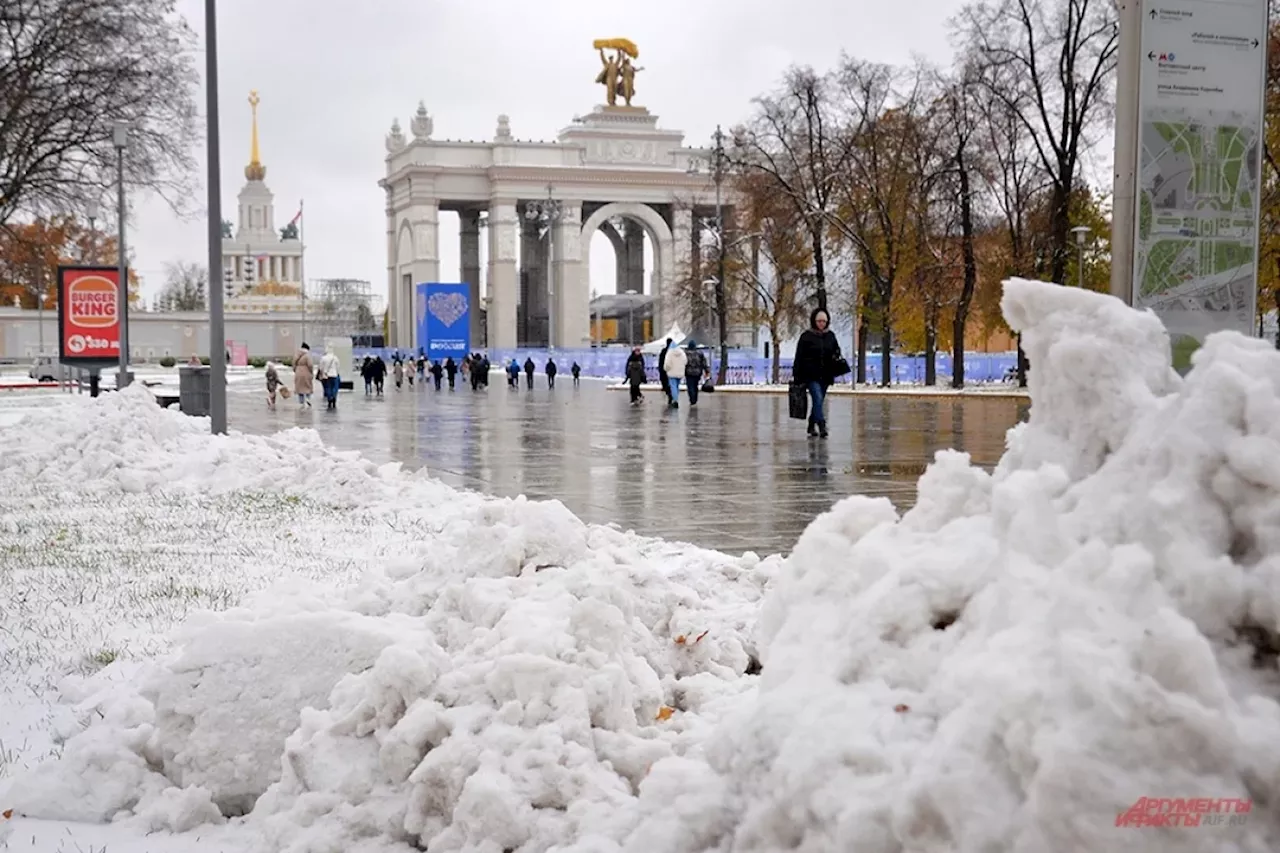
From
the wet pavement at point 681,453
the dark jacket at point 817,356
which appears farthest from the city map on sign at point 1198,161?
the dark jacket at point 817,356

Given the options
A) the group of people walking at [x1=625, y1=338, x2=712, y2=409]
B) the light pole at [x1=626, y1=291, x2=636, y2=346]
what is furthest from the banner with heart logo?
the group of people walking at [x1=625, y1=338, x2=712, y2=409]

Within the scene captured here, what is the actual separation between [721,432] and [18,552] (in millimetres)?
14877

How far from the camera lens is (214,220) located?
18578mm

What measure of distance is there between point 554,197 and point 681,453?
86.1 meters

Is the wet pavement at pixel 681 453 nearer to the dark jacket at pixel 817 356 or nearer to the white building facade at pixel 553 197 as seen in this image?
the dark jacket at pixel 817 356

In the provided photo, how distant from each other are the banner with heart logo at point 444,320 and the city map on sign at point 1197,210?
2910 inches

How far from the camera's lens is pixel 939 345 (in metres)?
65.2

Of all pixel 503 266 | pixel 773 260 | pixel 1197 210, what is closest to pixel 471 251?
pixel 503 266

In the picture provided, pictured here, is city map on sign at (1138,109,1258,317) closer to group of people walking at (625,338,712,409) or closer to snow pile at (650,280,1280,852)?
snow pile at (650,280,1280,852)

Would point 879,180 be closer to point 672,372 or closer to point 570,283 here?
point 672,372

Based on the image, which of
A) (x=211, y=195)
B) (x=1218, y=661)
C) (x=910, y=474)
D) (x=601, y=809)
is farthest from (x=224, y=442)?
(x=1218, y=661)

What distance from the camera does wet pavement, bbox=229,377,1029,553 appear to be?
36.3 ft

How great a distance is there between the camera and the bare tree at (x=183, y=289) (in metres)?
143

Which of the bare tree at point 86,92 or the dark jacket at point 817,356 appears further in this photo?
the bare tree at point 86,92
